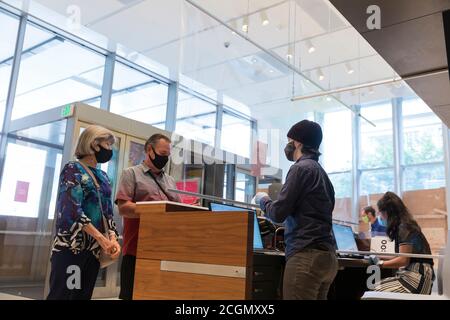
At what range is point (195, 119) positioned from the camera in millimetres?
6922

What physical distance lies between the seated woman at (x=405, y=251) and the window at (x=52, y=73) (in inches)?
177

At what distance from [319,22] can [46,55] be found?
3.88m

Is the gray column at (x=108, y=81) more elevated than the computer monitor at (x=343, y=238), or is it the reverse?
the gray column at (x=108, y=81)

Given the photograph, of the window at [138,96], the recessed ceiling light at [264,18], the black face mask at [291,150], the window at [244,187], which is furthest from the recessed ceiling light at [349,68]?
the black face mask at [291,150]

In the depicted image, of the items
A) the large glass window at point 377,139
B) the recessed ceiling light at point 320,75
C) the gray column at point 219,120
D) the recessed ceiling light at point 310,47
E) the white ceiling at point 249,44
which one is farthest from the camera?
the large glass window at point 377,139

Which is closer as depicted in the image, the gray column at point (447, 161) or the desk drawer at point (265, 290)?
the desk drawer at point (265, 290)

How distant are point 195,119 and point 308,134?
5.07m

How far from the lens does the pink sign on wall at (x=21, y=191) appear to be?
463 centimetres

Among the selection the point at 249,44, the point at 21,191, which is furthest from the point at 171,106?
the point at 21,191

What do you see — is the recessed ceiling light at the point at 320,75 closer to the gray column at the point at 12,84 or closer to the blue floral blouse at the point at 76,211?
the gray column at the point at 12,84

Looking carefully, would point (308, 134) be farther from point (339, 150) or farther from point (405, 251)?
point (339, 150)

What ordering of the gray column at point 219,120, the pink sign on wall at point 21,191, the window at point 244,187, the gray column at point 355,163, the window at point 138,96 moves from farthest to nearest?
the gray column at point 355,163 → the gray column at point 219,120 → the window at point 138,96 → the window at point 244,187 → the pink sign on wall at point 21,191
